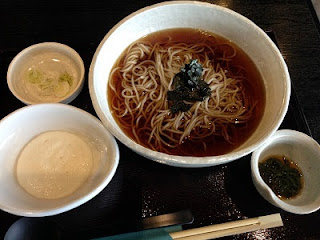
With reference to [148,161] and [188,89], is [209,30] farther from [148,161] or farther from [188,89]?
[148,161]

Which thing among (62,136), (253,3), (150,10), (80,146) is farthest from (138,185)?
(253,3)

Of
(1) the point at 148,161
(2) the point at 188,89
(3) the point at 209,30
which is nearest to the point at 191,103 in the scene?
(2) the point at 188,89

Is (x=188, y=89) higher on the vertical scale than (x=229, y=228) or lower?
higher

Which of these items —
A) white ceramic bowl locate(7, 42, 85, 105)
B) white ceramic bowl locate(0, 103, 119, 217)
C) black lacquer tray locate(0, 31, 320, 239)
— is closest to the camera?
white ceramic bowl locate(0, 103, 119, 217)

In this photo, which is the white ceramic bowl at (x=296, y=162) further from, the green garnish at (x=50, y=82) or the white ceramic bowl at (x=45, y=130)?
the green garnish at (x=50, y=82)

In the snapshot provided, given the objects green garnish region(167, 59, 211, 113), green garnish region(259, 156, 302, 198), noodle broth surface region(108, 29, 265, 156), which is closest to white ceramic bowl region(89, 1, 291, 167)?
noodle broth surface region(108, 29, 265, 156)

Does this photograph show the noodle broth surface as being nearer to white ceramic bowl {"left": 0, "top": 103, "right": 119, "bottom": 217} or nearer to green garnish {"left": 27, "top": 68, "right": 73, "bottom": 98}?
white ceramic bowl {"left": 0, "top": 103, "right": 119, "bottom": 217}
